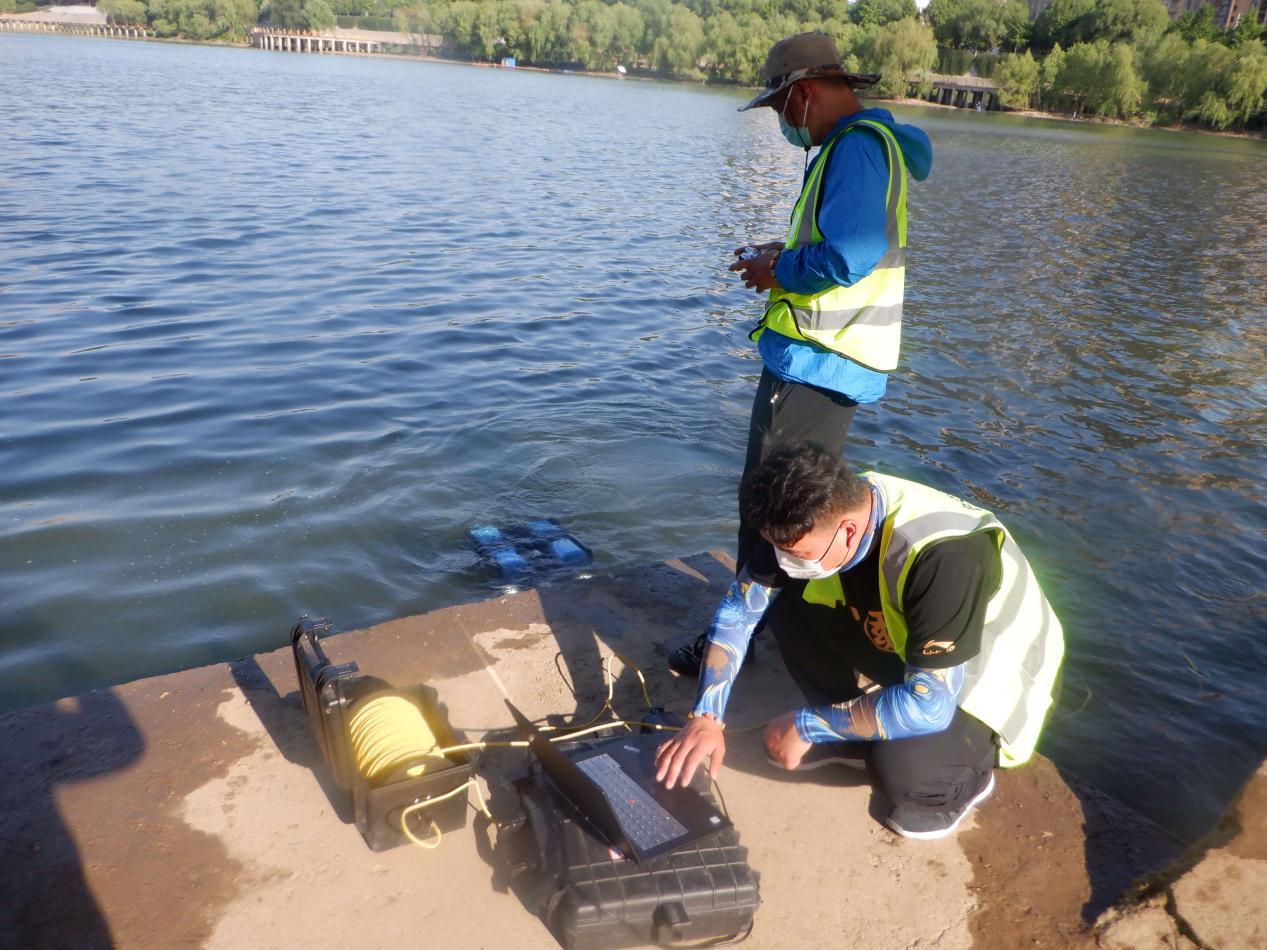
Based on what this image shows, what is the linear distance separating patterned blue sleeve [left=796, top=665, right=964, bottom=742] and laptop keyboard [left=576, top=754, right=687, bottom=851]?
0.61 meters

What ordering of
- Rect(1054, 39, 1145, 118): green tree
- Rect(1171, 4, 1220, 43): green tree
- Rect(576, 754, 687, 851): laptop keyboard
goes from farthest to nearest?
Rect(1171, 4, 1220, 43): green tree < Rect(1054, 39, 1145, 118): green tree < Rect(576, 754, 687, 851): laptop keyboard

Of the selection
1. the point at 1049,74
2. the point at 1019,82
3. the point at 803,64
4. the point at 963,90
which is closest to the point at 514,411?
the point at 803,64

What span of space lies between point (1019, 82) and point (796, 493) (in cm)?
8531

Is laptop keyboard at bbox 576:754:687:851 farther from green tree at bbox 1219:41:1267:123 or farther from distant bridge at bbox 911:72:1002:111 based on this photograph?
distant bridge at bbox 911:72:1002:111

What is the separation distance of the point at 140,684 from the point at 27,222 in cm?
1369

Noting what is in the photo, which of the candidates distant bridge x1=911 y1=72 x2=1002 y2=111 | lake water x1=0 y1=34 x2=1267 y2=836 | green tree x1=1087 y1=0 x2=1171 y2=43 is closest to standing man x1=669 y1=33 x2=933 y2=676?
lake water x1=0 y1=34 x2=1267 y2=836

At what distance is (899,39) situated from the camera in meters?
74.9

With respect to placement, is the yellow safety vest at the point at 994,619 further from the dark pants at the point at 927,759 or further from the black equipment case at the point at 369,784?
the black equipment case at the point at 369,784

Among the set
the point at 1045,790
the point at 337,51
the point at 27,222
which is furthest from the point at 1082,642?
the point at 337,51

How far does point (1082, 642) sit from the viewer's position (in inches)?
217

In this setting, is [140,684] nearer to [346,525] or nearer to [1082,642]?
[346,525]

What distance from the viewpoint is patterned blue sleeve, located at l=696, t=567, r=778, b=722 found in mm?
2891

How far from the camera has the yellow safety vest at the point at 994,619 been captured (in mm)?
2574

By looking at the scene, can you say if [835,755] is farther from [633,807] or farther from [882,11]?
[882,11]
